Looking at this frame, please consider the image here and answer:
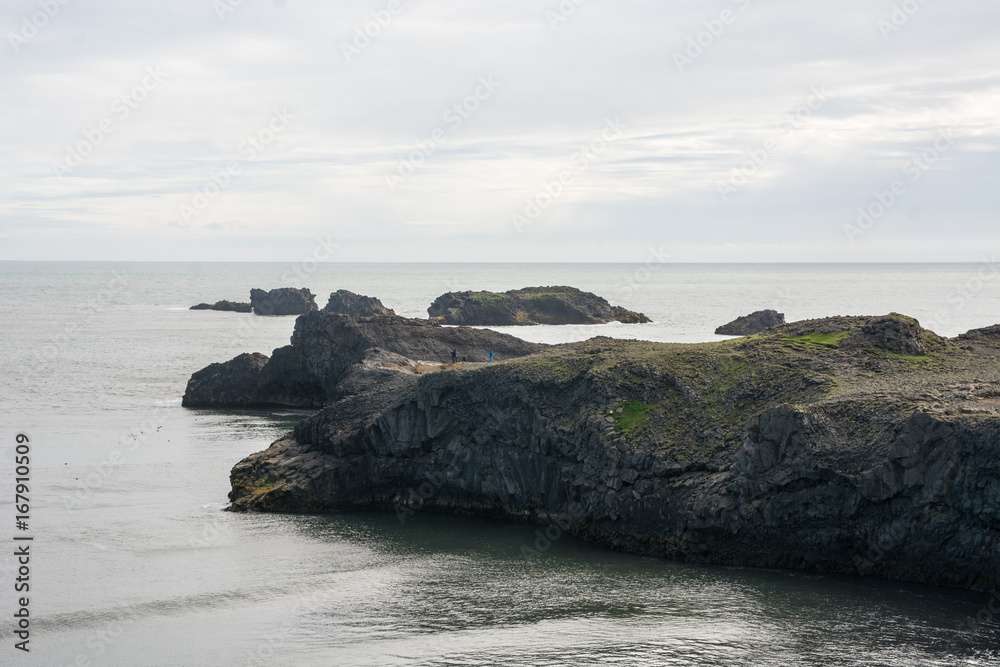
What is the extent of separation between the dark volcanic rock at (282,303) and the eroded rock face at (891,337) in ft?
488

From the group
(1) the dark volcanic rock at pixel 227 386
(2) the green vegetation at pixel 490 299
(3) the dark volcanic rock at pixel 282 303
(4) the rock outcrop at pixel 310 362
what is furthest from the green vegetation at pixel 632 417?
(3) the dark volcanic rock at pixel 282 303

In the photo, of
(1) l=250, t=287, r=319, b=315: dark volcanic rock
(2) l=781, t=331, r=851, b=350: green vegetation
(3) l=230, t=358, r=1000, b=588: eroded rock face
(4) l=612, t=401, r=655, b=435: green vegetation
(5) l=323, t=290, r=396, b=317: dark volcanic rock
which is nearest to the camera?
(3) l=230, t=358, r=1000, b=588: eroded rock face

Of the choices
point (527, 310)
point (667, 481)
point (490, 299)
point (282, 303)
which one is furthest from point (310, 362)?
point (282, 303)

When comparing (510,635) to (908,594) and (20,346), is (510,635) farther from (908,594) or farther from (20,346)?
(20,346)

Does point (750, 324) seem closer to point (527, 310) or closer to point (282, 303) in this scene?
point (527, 310)

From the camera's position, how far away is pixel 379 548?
4350 cm

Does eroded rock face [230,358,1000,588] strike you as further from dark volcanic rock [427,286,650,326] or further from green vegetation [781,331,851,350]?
dark volcanic rock [427,286,650,326]

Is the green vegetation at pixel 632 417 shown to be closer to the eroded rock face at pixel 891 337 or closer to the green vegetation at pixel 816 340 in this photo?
the green vegetation at pixel 816 340

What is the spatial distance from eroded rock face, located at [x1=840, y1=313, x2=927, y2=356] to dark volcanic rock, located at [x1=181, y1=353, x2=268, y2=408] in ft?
177

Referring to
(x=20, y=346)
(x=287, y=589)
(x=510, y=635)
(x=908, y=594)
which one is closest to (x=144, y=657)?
(x=287, y=589)

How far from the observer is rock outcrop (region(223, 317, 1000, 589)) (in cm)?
3650

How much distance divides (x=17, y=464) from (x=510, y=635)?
132ft

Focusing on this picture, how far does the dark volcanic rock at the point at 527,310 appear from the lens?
538ft

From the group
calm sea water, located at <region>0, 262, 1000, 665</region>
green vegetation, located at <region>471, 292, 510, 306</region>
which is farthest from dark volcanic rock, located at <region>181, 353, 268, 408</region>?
green vegetation, located at <region>471, 292, 510, 306</region>
